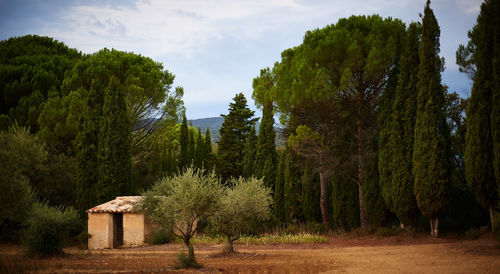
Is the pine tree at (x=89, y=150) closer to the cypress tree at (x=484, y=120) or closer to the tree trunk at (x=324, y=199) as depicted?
the tree trunk at (x=324, y=199)

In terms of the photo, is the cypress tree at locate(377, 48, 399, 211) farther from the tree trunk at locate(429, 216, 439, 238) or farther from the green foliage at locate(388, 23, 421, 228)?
the tree trunk at locate(429, 216, 439, 238)

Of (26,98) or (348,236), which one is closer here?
(348,236)

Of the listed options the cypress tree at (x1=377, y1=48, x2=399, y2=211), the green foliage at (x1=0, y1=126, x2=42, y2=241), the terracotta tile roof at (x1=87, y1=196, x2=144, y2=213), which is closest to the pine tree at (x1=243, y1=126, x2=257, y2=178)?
the terracotta tile roof at (x1=87, y1=196, x2=144, y2=213)

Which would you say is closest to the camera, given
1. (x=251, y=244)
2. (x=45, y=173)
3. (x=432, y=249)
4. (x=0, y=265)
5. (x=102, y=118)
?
(x=0, y=265)

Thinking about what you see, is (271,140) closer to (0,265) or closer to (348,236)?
(348,236)

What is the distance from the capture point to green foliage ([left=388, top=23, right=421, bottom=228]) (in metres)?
19.5

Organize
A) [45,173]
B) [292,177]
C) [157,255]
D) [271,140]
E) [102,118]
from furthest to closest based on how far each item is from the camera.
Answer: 1. [271,140]
2. [292,177]
3. [102,118]
4. [45,173]
5. [157,255]

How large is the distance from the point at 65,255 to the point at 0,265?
409 centimetres

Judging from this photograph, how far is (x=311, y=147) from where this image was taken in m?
25.1

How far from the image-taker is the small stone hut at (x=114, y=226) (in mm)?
21391

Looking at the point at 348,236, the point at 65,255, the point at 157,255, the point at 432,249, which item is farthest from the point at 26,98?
the point at 432,249

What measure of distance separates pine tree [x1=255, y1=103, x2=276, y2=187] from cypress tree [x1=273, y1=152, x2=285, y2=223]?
1092 millimetres

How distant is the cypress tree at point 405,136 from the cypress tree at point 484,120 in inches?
148

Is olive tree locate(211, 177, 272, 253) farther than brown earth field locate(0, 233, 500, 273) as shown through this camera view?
Yes
